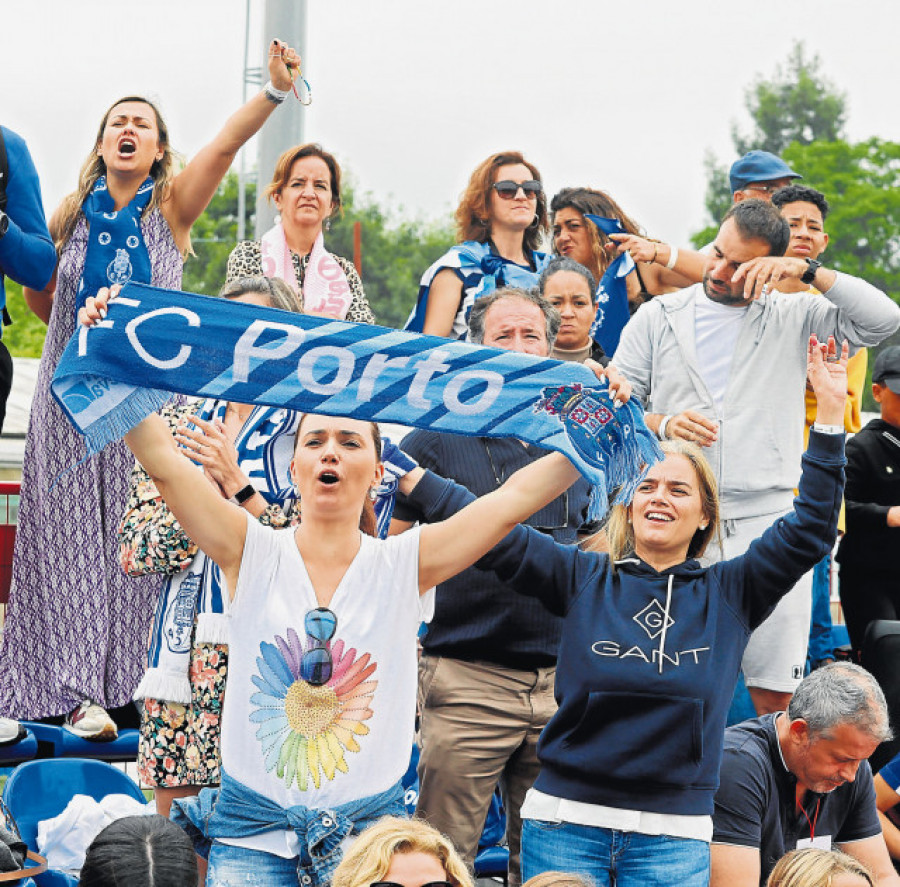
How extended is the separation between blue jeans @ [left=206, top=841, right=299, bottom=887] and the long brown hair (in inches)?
135

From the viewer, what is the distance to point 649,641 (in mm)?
4000

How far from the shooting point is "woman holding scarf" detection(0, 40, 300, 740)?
574cm

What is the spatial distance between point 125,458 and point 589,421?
2.63 m

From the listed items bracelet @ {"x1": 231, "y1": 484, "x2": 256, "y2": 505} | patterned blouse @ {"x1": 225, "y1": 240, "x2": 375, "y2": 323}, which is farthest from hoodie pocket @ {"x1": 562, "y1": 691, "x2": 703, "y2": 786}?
patterned blouse @ {"x1": 225, "y1": 240, "x2": 375, "y2": 323}

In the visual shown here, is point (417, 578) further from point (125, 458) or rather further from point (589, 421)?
point (125, 458)

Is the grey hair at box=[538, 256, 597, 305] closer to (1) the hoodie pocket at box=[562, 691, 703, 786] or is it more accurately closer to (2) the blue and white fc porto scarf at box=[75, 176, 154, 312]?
(2) the blue and white fc porto scarf at box=[75, 176, 154, 312]

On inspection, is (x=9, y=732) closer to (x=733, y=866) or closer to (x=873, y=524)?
(x=733, y=866)

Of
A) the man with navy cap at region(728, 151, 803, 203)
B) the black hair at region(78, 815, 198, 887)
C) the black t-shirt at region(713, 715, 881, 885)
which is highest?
the man with navy cap at region(728, 151, 803, 203)

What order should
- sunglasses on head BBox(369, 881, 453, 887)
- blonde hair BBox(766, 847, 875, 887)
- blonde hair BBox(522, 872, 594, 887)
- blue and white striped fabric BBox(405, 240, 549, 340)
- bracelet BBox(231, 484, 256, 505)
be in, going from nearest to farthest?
sunglasses on head BBox(369, 881, 453, 887) → blonde hair BBox(522, 872, 594, 887) → blonde hair BBox(766, 847, 875, 887) → bracelet BBox(231, 484, 256, 505) → blue and white striped fabric BBox(405, 240, 549, 340)

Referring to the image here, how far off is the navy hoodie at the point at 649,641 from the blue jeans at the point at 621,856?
0.08m

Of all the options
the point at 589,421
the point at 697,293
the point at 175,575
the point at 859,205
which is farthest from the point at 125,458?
the point at 859,205

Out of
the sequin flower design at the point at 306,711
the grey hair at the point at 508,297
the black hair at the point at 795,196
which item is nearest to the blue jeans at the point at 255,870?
the sequin flower design at the point at 306,711

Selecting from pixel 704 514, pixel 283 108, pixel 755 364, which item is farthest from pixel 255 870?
pixel 283 108

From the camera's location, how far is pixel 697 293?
5543mm
